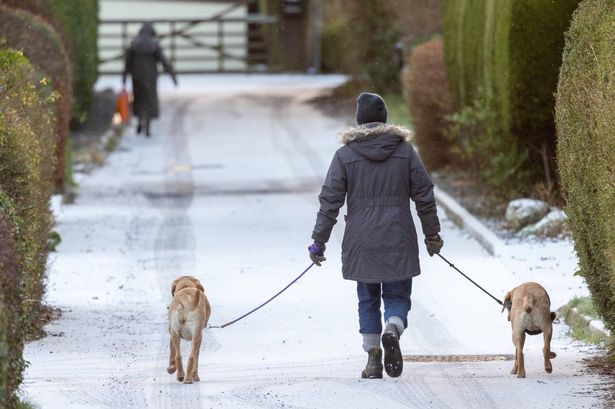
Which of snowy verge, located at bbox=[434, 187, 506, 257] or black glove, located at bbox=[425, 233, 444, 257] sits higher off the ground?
black glove, located at bbox=[425, 233, 444, 257]

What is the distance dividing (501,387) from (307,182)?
1291 cm

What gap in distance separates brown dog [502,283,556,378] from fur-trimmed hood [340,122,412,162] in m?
1.15

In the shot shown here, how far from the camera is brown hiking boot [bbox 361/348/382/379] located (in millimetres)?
8938

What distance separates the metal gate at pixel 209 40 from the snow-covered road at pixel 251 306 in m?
17.5

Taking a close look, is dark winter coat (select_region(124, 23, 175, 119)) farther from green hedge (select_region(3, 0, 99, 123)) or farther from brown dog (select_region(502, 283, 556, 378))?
brown dog (select_region(502, 283, 556, 378))

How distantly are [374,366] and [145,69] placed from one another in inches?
782

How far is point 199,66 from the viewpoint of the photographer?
43781mm

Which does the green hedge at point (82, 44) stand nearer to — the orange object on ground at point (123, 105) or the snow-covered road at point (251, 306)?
the orange object on ground at point (123, 105)

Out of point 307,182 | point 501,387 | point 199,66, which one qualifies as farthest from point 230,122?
point 501,387

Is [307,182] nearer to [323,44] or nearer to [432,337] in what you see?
[432,337]

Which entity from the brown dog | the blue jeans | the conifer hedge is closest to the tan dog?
the conifer hedge

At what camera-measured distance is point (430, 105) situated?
2086cm

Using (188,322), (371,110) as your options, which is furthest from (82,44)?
(188,322)

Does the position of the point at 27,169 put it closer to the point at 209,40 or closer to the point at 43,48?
the point at 43,48
